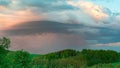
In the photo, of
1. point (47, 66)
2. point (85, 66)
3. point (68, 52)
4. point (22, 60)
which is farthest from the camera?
point (68, 52)

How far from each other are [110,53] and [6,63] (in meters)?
112

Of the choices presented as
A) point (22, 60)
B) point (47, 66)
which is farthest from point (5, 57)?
point (47, 66)

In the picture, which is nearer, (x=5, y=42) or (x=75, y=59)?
(x=5, y=42)

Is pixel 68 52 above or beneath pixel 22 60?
above

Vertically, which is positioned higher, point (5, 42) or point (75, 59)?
point (75, 59)

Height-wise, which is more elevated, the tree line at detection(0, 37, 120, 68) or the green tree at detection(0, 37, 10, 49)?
the tree line at detection(0, 37, 120, 68)

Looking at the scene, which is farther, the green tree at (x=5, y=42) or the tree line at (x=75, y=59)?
the tree line at (x=75, y=59)

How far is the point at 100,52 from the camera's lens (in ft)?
476

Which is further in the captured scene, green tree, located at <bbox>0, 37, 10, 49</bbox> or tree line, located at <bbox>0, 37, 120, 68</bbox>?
tree line, located at <bbox>0, 37, 120, 68</bbox>

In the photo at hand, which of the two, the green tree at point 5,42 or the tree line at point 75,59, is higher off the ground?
the tree line at point 75,59

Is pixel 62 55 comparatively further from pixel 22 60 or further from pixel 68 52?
pixel 22 60

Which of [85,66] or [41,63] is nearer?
[41,63]

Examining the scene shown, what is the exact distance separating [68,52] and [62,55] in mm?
6754

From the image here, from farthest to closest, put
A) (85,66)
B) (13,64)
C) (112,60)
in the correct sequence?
(112,60) < (85,66) < (13,64)
